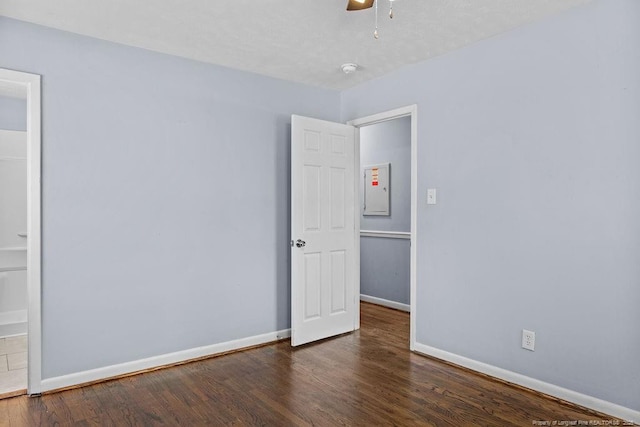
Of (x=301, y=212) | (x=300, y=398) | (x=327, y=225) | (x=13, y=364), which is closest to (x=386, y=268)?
(x=327, y=225)

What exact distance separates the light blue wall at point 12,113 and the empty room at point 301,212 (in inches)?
0.7

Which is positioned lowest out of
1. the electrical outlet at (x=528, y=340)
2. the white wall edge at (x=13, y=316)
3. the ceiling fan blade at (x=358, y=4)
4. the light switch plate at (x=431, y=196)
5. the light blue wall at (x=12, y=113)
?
the white wall edge at (x=13, y=316)

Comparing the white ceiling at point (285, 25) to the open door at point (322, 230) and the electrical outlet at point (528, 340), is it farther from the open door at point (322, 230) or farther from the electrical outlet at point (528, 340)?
the electrical outlet at point (528, 340)

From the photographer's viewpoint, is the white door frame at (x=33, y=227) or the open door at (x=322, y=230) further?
the open door at (x=322, y=230)

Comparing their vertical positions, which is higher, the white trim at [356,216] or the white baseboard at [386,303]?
the white trim at [356,216]

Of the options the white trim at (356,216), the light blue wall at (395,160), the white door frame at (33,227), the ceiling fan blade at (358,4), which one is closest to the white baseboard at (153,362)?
the white door frame at (33,227)

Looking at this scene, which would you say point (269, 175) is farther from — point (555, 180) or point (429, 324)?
point (555, 180)

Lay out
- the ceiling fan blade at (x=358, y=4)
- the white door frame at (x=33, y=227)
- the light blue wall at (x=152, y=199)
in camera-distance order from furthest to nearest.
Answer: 1. the light blue wall at (x=152, y=199)
2. the white door frame at (x=33, y=227)
3. the ceiling fan blade at (x=358, y=4)

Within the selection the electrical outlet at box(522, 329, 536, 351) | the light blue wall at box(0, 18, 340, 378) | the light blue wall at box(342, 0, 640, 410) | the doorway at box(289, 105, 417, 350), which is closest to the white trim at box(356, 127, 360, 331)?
the doorway at box(289, 105, 417, 350)

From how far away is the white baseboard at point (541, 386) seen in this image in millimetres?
2420

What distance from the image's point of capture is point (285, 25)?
278 cm

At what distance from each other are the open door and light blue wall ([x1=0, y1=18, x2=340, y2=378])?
0.28 m

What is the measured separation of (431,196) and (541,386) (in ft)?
5.10

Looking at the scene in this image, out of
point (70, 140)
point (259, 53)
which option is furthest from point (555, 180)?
point (70, 140)
